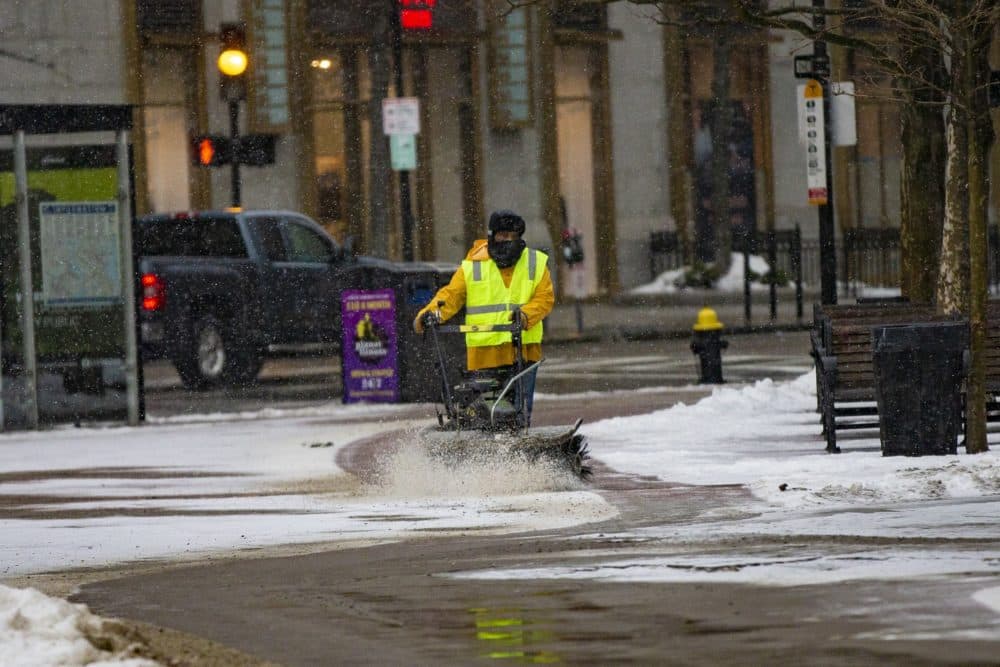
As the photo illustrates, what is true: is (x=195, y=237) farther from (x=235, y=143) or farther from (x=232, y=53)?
(x=232, y=53)

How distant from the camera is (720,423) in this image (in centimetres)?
1711

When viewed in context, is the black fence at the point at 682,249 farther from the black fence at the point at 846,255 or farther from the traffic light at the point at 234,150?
the traffic light at the point at 234,150

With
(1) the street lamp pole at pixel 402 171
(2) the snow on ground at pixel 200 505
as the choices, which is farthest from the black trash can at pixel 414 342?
(1) the street lamp pole at pixel 402 171

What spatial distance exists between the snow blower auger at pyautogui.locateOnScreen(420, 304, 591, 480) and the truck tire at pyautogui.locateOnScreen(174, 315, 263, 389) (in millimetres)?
11911

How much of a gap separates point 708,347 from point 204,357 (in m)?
6.26

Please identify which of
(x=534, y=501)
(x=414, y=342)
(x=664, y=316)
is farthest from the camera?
(x=664, y=316)

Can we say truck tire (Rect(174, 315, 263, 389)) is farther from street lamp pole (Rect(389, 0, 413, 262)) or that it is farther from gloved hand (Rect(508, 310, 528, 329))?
gloved hand (Rect(508, 310, 528, 329))

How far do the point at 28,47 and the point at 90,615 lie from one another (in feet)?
92.7

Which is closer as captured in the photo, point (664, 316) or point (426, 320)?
point (426, 320)

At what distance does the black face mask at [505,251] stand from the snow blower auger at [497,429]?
1.33 ft

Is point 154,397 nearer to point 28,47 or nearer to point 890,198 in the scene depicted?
point 28,47

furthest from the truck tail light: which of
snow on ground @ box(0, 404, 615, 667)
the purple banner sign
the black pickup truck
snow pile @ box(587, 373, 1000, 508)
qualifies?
snow pile @ box(587, 373, 1000, 508)

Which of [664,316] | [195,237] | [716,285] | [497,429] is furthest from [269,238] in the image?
[716,285]

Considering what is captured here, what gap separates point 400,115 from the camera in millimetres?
28859
